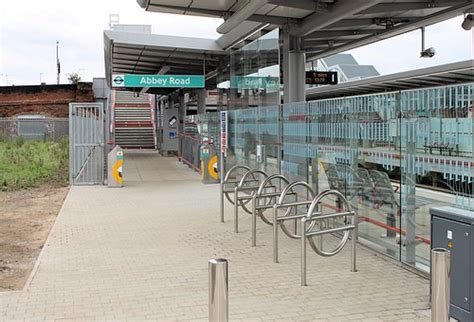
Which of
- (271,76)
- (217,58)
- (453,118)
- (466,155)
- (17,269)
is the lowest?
(17,269)

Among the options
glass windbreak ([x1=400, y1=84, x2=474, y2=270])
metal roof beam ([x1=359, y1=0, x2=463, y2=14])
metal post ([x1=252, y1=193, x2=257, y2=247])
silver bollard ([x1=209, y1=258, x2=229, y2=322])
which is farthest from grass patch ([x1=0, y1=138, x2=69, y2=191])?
silver bollard ([x1=209, y1=258, x2=229, y2=322])

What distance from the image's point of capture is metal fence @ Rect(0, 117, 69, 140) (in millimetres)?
33594

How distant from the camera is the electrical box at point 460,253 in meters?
4.11

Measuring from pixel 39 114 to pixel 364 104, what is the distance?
32.2m

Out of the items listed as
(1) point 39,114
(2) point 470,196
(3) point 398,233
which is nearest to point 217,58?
(3) point 398,233

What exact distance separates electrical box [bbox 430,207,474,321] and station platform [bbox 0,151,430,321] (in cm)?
42

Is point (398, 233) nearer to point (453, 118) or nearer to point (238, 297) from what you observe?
point (453, 118)

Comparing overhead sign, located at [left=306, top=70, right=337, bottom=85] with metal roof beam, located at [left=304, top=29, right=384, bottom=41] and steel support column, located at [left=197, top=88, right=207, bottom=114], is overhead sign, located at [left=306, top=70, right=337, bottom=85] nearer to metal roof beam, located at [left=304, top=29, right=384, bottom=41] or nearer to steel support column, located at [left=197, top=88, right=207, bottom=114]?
metal roof beam, located at [left=304, top=29, right=384, bottom=41]

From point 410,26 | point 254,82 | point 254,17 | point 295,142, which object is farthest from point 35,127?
point 295,142

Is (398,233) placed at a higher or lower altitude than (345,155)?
lower

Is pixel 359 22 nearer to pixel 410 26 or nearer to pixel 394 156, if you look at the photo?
pixel 410 26

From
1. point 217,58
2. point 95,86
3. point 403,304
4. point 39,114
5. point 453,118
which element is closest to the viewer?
point 403,304

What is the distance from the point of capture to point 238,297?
16.9 ft

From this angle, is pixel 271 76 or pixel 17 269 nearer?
pixel 17 269
